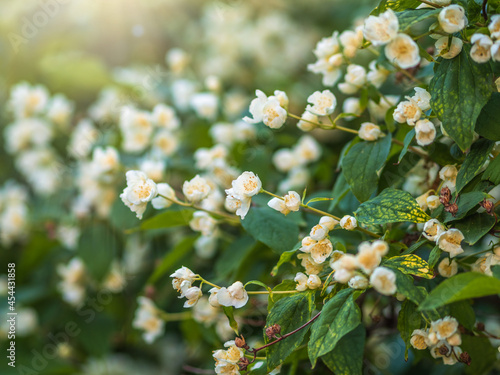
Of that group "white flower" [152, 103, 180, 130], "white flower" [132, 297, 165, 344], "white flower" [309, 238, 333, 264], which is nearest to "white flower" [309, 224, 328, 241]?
"white flower" [309, 238, 333, 264]

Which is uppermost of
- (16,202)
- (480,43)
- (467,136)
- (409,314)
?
(480,43)

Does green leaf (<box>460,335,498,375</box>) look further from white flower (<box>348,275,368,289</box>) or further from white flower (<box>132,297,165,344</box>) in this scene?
white flower (<box>132,297,165,344</box>)

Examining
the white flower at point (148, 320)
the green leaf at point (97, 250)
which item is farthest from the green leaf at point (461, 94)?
the green leaf at point (97, 250)

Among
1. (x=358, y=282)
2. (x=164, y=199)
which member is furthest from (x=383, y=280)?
(x=164, y=199)

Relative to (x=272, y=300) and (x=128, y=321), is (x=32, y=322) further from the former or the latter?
(x=272, y=300)

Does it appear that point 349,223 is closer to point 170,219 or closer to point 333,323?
point 333,323

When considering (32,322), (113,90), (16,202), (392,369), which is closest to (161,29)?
(113,90)

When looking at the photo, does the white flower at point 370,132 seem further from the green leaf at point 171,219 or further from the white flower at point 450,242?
the green leaf at point 171,219
